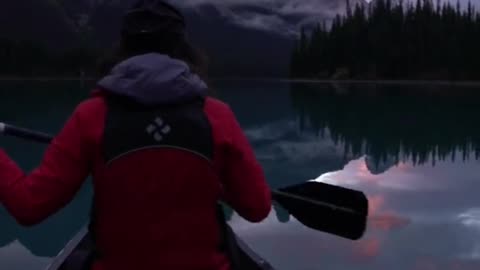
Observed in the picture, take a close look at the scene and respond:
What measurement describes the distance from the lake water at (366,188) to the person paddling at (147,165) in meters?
2.48

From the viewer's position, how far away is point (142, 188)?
2.79 meters

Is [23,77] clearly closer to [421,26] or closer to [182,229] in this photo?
[421,26]

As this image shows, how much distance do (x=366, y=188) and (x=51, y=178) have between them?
469 inches

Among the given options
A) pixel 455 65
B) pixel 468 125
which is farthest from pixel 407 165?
pixel 455 65

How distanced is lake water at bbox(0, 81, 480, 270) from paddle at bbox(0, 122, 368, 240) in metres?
1.22

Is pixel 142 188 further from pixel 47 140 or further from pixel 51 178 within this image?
pixel 47 140

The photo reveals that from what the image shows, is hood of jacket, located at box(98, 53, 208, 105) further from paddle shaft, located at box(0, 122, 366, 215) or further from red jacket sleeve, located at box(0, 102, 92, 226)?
paddle shaft, located at box(0, 122, 366, 215)

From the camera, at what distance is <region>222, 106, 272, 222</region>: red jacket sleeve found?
2.89 metres

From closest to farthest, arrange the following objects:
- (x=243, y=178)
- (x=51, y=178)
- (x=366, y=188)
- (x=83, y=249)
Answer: (x=51, y=178), (x=243, y=178), (x=83, y=249), (x=366, y=188)

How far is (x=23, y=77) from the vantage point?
4562 inches

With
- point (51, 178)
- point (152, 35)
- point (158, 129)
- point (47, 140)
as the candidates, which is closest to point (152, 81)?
point (158, 129)

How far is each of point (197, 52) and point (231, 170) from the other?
0.56m

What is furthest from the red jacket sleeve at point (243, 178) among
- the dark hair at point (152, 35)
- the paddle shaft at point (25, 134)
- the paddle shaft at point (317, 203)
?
the paddle shaft at point (25, 134)

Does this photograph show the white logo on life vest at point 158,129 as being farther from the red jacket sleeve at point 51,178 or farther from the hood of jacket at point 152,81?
the red jacket sleeve at point 51,178
